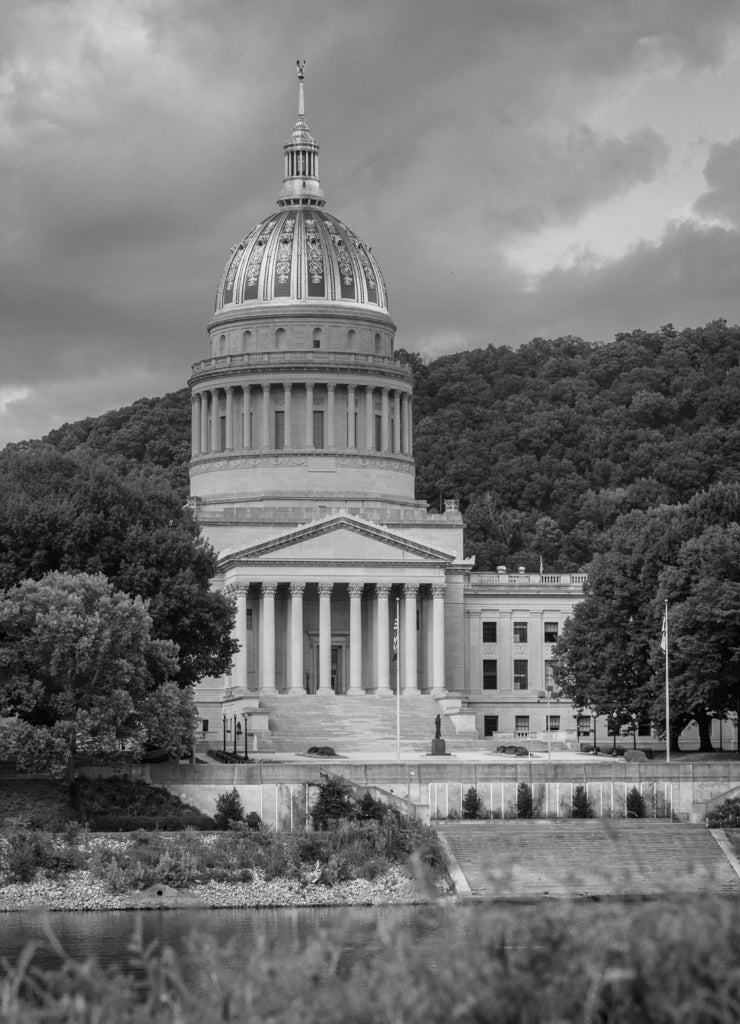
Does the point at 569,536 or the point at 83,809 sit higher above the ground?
the point at 569,536

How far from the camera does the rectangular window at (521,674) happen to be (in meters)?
135

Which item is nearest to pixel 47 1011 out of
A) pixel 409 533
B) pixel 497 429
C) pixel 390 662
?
pixel 390 662

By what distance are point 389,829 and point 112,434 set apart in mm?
125852

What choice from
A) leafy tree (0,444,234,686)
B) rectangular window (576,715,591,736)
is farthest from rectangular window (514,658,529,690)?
leafy tree (0,444,234,686)

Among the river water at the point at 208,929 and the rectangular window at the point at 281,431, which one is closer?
the river water at the point at 208,929

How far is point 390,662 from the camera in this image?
12569cm

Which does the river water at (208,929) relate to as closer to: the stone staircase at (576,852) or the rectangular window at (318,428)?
the stone staircase at (576,852)

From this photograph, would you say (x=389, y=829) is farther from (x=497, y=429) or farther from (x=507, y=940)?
(x=497, y=429)

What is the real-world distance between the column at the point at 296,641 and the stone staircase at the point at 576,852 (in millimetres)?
43102

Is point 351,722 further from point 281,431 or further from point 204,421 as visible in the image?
point 204,421

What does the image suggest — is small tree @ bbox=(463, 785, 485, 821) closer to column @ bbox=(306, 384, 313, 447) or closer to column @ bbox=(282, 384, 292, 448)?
column @ bbox=(306, 384, 313, 447)

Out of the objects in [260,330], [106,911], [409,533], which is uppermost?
[260,330]

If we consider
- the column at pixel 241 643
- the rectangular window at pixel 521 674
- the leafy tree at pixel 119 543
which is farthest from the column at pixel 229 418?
the leafy tree at pixel 119 543

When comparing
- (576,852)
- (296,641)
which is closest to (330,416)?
(296,641)
